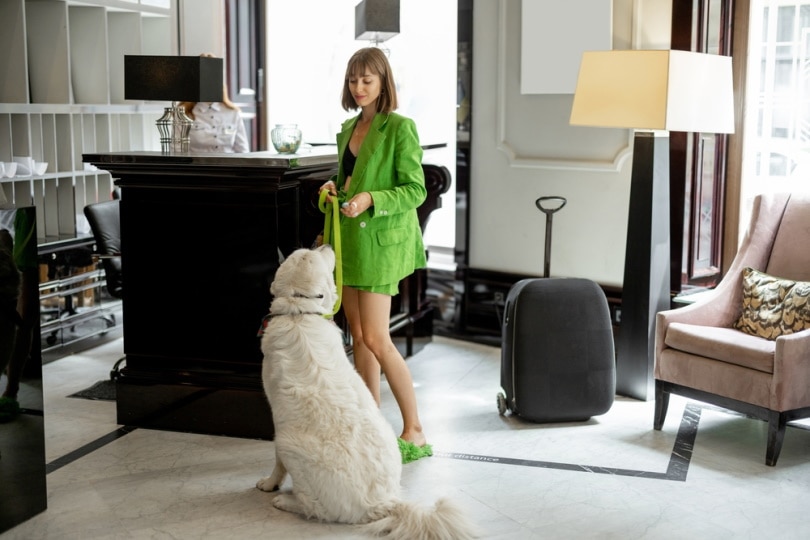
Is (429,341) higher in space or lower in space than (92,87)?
lower

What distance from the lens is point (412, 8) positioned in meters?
5.47

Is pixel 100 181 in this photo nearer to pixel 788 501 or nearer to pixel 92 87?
pixel 92 87

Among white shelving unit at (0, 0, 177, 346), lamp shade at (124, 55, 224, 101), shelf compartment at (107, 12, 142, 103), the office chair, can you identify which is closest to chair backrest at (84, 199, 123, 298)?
the office chair

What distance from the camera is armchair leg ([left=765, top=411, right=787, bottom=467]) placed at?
344 cm

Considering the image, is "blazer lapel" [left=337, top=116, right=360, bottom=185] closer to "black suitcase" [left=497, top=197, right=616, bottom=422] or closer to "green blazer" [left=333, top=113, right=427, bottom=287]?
"green blazer" [left=333, top=113, right=427, bottom=287]

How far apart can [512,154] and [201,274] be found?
2.01 metres

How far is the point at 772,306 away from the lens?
3.76 m

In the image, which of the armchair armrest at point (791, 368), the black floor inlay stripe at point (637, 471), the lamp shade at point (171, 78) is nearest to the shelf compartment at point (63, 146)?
the lamp shade at point (171, 78)

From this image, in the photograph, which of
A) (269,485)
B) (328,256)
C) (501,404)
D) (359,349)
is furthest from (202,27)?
(269,485)

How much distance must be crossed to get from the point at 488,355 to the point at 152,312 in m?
1.96

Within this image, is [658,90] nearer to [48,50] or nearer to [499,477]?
[499,477]

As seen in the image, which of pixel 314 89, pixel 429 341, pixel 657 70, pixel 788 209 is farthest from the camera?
pixel 314 89

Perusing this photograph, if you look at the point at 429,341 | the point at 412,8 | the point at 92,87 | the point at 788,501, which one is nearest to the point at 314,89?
the point at 412,8

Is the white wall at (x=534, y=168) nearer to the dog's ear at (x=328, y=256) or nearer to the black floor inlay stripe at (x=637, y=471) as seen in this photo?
the black floor inlay stripe at (x=637, y=471)
